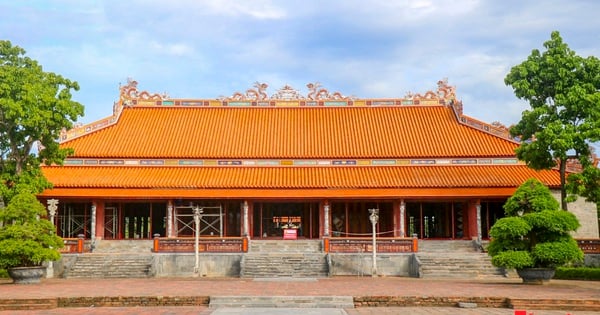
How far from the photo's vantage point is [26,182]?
3097 cm

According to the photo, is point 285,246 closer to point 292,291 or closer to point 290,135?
point 290,135

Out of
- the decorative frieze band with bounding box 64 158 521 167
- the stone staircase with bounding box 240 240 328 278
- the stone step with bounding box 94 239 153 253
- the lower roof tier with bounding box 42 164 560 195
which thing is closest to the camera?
the stone staircase with bounding box 240 240 328 278

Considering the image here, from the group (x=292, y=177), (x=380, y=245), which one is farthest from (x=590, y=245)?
(x=292, y=177)

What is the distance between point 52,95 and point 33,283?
872 cm

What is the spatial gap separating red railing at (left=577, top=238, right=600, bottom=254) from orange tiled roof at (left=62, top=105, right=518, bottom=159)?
332 inches

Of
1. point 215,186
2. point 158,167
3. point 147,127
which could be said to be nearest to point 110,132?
point 147,127

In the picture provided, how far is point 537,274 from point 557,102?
27.5 feet

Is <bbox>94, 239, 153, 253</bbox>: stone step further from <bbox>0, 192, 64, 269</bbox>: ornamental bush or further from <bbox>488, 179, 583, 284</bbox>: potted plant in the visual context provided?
<bbox>488, 179, 583, 284</bbox>: potted plant

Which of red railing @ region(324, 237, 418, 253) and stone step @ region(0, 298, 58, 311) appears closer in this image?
stone step @ region(0, 298, 58, 311)

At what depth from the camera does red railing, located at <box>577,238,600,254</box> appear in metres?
30.9

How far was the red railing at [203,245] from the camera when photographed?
3178cm

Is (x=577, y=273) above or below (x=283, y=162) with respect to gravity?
below

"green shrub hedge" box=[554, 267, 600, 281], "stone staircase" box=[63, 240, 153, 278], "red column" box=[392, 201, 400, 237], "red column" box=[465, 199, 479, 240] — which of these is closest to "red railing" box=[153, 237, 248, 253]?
"stone staircase" box=[63, 240, 153, 278]

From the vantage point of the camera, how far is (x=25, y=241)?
86.1 ft
